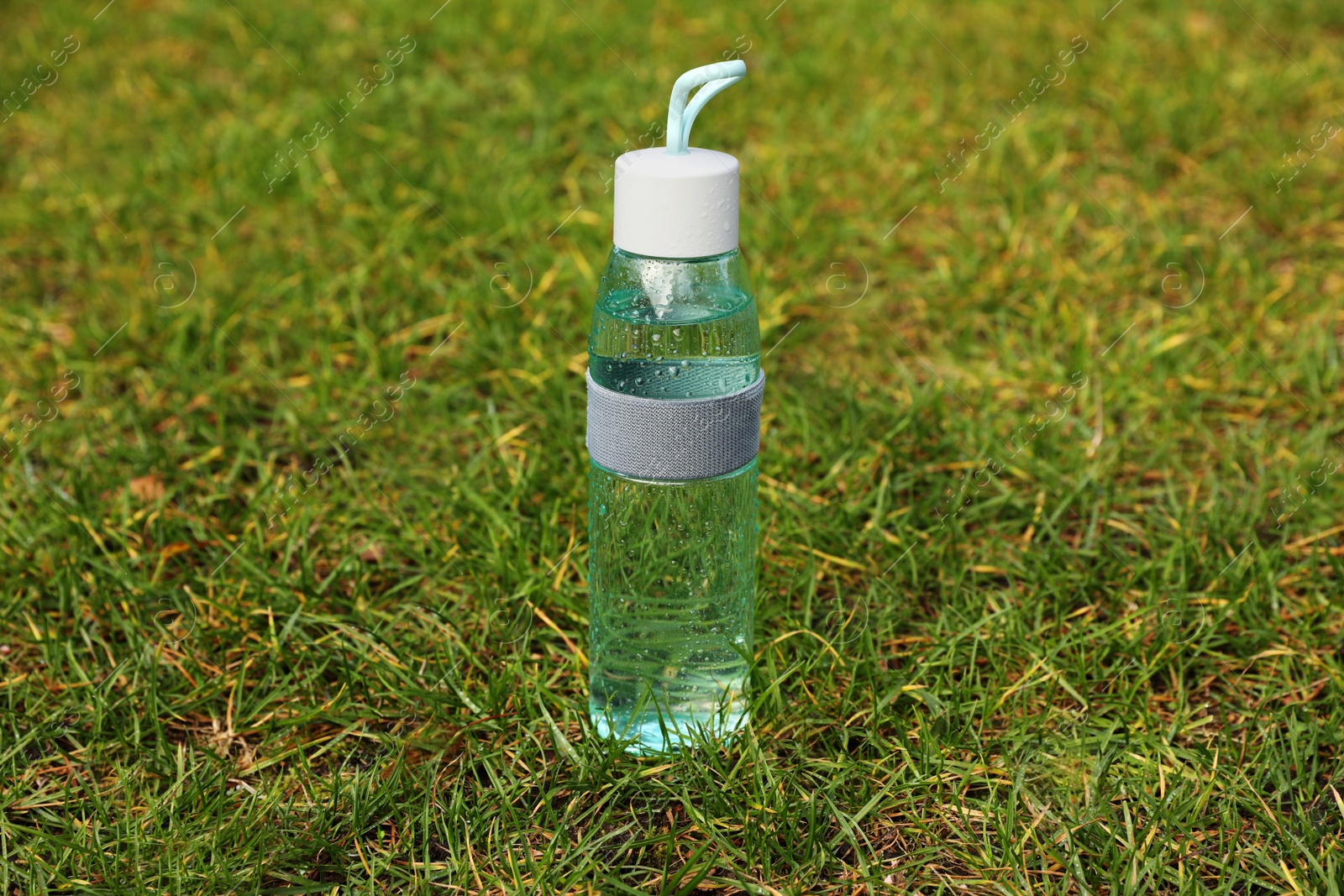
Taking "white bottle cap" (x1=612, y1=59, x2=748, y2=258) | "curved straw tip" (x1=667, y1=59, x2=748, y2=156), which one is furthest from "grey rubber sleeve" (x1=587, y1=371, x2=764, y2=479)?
"curved straw tip" (x1=667, y1=59, x2=748, y2=156)

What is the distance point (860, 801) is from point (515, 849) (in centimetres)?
62

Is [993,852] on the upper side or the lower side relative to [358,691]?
lower

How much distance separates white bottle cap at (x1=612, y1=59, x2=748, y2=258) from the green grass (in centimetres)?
88

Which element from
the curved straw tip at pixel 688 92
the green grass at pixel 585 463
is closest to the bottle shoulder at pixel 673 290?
the curved straw tip at pixel 688 92

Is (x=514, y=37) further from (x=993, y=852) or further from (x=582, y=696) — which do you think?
(x=993, y=852)

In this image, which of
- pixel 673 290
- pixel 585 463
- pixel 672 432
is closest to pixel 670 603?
pixel 672 432

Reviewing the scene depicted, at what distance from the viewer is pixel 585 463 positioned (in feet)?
10.2

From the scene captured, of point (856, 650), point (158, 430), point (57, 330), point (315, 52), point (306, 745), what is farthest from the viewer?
point (315, 52)

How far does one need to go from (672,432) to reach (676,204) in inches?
15.1

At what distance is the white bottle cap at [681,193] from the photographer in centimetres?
200

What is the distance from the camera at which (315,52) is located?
5.33 meters

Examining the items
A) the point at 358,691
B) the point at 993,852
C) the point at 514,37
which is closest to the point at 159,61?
the point at 514,37

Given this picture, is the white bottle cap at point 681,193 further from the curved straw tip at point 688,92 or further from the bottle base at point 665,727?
the bottle base at point 665,727

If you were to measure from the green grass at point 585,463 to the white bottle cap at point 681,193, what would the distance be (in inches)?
34.8
